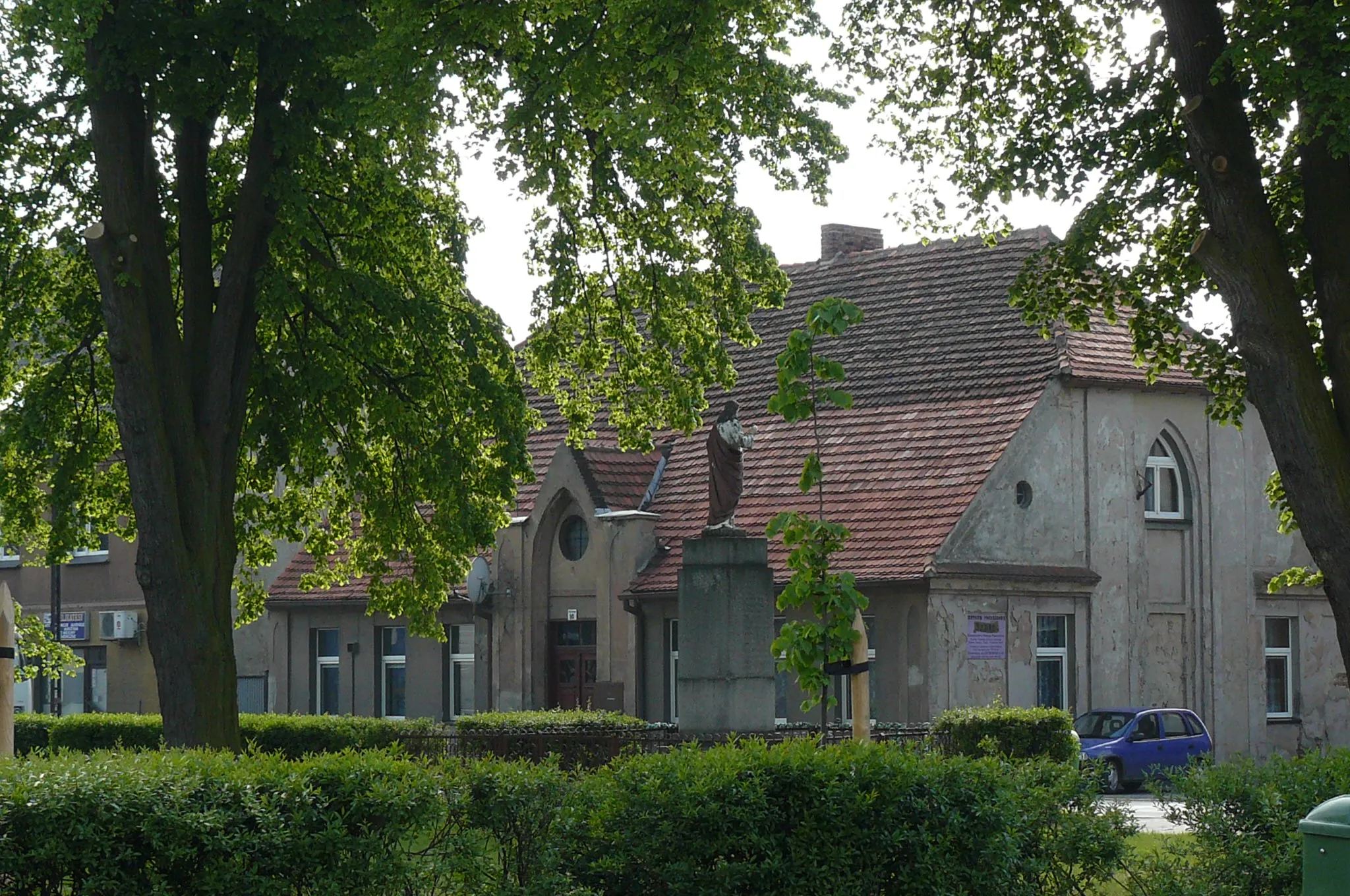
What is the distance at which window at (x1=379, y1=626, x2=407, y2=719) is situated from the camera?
37688mm

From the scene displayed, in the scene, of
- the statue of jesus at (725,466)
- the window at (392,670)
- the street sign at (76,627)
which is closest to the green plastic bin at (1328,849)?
the statue of jesus at (725,466)

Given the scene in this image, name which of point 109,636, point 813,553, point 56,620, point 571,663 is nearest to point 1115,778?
point 571,663

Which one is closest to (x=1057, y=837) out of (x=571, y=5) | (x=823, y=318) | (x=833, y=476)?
(x=823, y=318)

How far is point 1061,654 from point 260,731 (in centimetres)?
1344

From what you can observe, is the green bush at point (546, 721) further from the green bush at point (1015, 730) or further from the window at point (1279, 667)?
the window at point (1279, 667)

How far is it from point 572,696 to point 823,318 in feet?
73.3

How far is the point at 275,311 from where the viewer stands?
65.5ft

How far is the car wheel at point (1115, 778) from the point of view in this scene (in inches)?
1165

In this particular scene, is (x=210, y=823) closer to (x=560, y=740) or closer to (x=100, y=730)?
(x=560, y=740)

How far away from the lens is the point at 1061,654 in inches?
1254

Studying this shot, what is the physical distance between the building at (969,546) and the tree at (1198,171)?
1064cm

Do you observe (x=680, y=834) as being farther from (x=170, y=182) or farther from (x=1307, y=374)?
(x=170, y=182)

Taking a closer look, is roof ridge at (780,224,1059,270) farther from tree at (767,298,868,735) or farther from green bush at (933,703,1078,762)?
tree at (767,298,868,735)

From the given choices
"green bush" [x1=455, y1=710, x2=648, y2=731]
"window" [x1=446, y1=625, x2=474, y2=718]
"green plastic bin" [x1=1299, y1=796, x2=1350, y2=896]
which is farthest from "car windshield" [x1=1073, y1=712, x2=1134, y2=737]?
"green plastic bin" [x1=1299, y1=796, x2=1350, y2=896]
